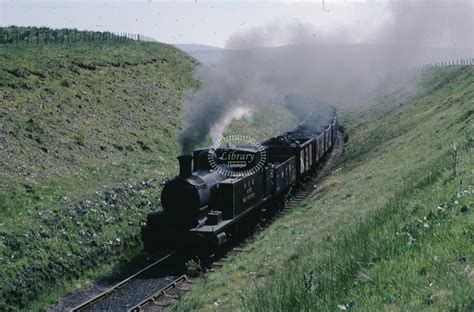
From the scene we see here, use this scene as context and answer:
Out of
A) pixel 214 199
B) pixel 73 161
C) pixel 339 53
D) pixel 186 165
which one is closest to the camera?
pixel 186 165

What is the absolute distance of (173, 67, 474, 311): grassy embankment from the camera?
25.5ft

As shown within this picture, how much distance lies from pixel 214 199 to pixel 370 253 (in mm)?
11676

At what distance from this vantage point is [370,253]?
9.55m

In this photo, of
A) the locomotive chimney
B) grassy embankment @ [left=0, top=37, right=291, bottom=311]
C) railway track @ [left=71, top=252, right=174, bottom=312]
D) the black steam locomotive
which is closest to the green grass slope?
grassy embankment @ [left=0, top=37, right=291, bottom=311]

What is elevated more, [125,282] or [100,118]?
[100,118]

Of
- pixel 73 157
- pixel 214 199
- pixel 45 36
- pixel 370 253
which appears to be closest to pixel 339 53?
pixel 45 36

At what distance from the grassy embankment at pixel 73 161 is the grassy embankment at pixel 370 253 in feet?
17.9

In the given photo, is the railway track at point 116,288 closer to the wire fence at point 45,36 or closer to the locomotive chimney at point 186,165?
the locomotive chimney at point 186,165

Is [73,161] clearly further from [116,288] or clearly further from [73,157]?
[116,288]

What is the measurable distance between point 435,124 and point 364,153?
586 centimetres

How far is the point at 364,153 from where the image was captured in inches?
1476

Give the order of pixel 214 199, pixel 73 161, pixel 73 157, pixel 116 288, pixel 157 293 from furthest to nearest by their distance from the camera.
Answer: pixel 73 157
pixel 73 161
pixel 214 199
pixel 116 288
pixel 157 293

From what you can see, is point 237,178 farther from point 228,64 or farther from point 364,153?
point 364,153

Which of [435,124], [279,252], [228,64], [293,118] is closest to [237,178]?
[279,252]
